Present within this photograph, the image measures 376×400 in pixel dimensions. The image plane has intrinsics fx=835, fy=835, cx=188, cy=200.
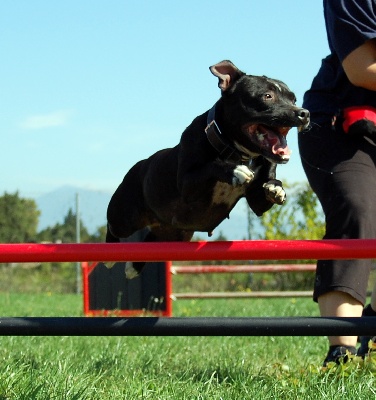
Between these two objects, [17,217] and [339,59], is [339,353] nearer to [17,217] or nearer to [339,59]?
[339,59]

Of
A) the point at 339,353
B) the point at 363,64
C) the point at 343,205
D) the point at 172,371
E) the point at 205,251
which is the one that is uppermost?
the point at 363,64

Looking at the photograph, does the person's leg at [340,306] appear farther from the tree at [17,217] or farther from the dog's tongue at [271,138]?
the tree at [17,217]

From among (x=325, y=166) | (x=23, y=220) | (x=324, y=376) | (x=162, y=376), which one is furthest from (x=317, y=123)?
(x=23, y=220)

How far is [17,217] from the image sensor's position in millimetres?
31016

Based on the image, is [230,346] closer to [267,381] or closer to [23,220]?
[267,381]

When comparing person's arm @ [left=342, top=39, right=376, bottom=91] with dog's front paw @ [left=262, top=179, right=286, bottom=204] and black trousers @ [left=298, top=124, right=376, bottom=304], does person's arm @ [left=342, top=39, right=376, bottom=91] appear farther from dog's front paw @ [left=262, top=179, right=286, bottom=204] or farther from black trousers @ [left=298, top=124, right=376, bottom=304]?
dog's front paw @ [left=262, top=179, right=286, bottom=204]

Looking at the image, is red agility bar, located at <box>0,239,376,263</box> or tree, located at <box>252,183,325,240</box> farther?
tree, located at <box>252,183,325,240</box>

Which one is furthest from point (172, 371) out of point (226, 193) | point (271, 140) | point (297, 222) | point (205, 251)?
point (297, 222)

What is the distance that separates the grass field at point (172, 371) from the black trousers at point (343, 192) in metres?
0.39

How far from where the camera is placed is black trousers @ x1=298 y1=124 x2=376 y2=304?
3.54 metres

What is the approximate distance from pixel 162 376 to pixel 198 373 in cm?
22

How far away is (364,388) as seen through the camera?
310cm

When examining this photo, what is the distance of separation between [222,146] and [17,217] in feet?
92.6

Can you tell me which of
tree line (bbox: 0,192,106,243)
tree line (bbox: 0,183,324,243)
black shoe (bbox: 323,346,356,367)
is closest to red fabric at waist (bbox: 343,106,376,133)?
black shoe (bbox: 323,346,356,367)
